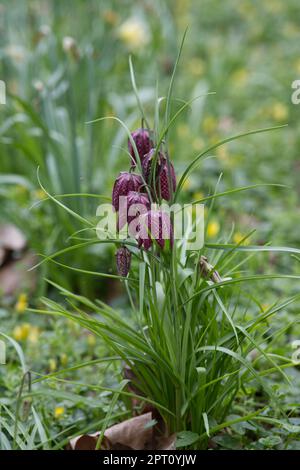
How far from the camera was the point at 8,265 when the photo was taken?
2877 millimetres

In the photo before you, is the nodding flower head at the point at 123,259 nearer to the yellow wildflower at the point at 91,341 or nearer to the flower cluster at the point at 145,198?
the flower cluster at the point at 145,198

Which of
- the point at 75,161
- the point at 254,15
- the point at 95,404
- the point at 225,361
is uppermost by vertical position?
the point at 254,15

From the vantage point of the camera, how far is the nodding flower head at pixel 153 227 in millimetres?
1325

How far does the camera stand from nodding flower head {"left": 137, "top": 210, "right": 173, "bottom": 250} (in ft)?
4.35

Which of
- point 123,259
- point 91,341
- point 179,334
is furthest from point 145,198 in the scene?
point 91,341

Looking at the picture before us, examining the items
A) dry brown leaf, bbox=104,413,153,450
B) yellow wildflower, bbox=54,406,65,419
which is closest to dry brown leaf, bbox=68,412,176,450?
dry brown leaf, bbox=104,413,153,450

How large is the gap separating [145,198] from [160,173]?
0.08 meters

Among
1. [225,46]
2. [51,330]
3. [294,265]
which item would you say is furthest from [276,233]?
[225,46]

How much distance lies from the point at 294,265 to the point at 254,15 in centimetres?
353

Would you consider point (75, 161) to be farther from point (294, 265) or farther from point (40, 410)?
point (40, 410)

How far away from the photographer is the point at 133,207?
135cm

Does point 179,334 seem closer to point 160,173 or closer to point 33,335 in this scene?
point 160,173

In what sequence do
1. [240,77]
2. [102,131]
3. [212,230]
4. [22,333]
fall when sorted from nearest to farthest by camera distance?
[22,333]
[212,230]
[102,131]
[240,77]

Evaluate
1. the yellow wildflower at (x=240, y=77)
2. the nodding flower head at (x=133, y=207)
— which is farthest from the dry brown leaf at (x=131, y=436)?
the yellow wildflower at (x=240, y=77)
